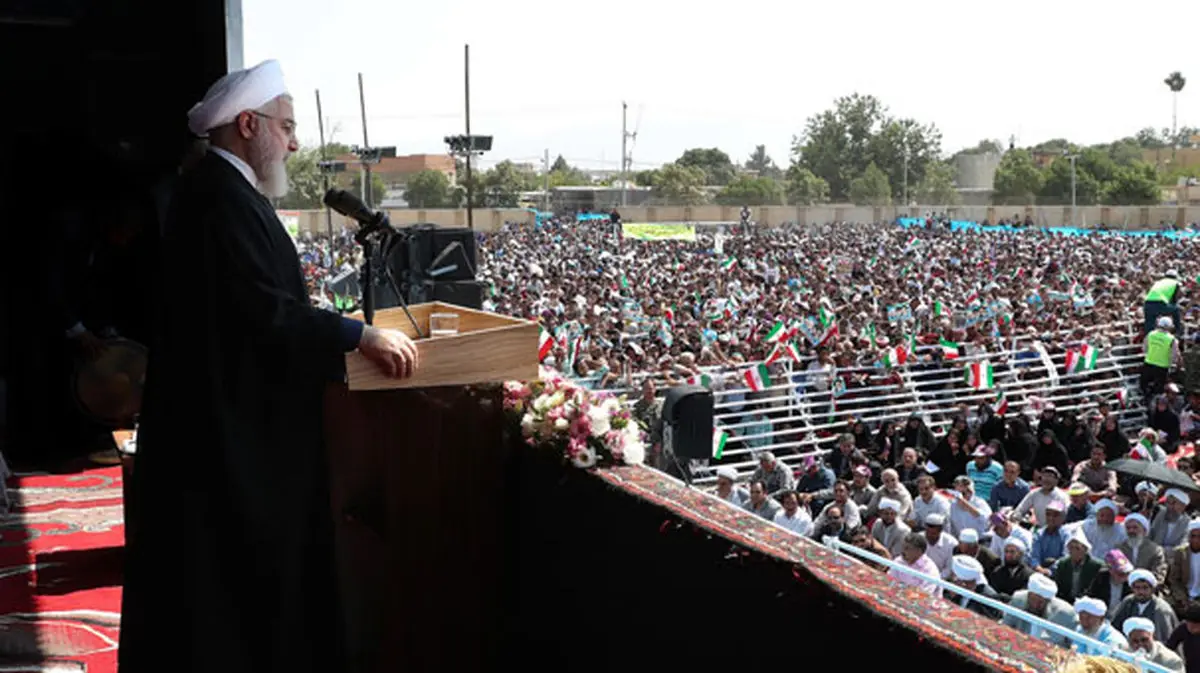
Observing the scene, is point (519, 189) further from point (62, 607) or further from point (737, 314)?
point (62, 607)

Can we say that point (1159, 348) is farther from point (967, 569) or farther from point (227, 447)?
point (227, 447)

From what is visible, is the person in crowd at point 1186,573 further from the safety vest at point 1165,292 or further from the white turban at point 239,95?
the safety vest at point 1165,292

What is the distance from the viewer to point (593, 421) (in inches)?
119

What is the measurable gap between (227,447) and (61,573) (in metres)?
2.97

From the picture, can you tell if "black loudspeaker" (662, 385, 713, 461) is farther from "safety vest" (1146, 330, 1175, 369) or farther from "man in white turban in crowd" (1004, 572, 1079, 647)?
"safety vest" (1146, 330, 1175, 369)

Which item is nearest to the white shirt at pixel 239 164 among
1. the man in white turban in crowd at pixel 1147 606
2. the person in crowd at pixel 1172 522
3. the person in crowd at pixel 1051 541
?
the man in white turban in crowd at pixel 1147 606

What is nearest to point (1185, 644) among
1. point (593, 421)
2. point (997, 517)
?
point (997, 517)

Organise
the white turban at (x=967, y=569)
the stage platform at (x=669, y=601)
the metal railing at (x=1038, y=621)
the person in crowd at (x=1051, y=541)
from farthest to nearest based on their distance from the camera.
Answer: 1. the person in crowd at (x=1051, y=541)
2. the white turban at (x=967, y=569)
3. the metal railing at (x=1038, y=621)
4. the stage platform at (x=669, y=601)

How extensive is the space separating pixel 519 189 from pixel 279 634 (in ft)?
266

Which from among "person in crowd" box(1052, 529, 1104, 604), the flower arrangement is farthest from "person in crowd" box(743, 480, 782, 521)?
the flower arrangement

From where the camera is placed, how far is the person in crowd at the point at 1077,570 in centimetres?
841

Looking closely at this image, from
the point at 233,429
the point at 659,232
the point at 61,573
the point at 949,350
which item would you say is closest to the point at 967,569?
the point at 61,573

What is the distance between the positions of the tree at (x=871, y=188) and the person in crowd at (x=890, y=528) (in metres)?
87.0

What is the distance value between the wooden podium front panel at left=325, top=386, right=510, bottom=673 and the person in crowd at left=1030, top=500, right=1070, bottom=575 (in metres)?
7.48
